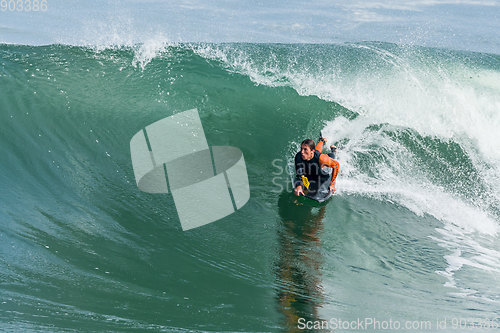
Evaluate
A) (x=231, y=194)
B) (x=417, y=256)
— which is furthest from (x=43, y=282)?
(x=417, y=256)

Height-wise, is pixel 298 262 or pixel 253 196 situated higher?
pixel 253 196

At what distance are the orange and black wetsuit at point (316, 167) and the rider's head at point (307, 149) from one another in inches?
5.2

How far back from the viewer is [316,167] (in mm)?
4910

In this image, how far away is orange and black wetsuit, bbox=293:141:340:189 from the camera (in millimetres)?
4855

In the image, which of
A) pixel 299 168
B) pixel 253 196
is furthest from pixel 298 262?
pixel 253 196

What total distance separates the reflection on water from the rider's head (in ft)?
3.05

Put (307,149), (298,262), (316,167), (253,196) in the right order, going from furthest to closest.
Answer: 1. (253,196)
2. (316,167)
3. (307,149)
4. (298,262)

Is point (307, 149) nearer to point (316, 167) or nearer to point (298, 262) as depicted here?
point (316, 167)

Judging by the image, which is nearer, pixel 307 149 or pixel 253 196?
pixel 307 149

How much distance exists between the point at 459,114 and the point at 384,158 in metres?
3.15

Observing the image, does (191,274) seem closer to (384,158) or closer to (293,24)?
(384,158)

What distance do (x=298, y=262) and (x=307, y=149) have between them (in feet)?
4.68

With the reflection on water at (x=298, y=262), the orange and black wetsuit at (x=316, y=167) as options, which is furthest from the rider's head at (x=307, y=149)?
the reflection on water at (x=298, y=262)

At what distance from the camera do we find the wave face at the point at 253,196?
3521 millimetres
